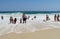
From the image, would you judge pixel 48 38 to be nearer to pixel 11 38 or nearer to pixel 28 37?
pixel 28 37

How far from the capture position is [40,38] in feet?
29.8

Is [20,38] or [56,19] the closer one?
[20,38]

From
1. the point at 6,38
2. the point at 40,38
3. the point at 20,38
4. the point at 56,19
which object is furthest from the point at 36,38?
the point at 56,19

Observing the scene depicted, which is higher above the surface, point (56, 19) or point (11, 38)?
point (11, 38)

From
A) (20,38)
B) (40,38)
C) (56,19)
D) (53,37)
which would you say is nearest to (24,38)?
(20,38)

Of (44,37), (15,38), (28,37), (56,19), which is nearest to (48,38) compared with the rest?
(44,37)

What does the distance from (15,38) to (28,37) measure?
0.65 m

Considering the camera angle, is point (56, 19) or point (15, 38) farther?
point (56, 19)

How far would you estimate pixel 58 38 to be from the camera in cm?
898

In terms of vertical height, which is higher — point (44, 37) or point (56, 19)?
point (44, 37)

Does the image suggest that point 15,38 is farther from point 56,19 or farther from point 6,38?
point 56,19

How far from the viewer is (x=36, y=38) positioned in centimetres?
911

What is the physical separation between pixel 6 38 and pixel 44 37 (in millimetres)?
1879

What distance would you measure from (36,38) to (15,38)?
3.45 feet
